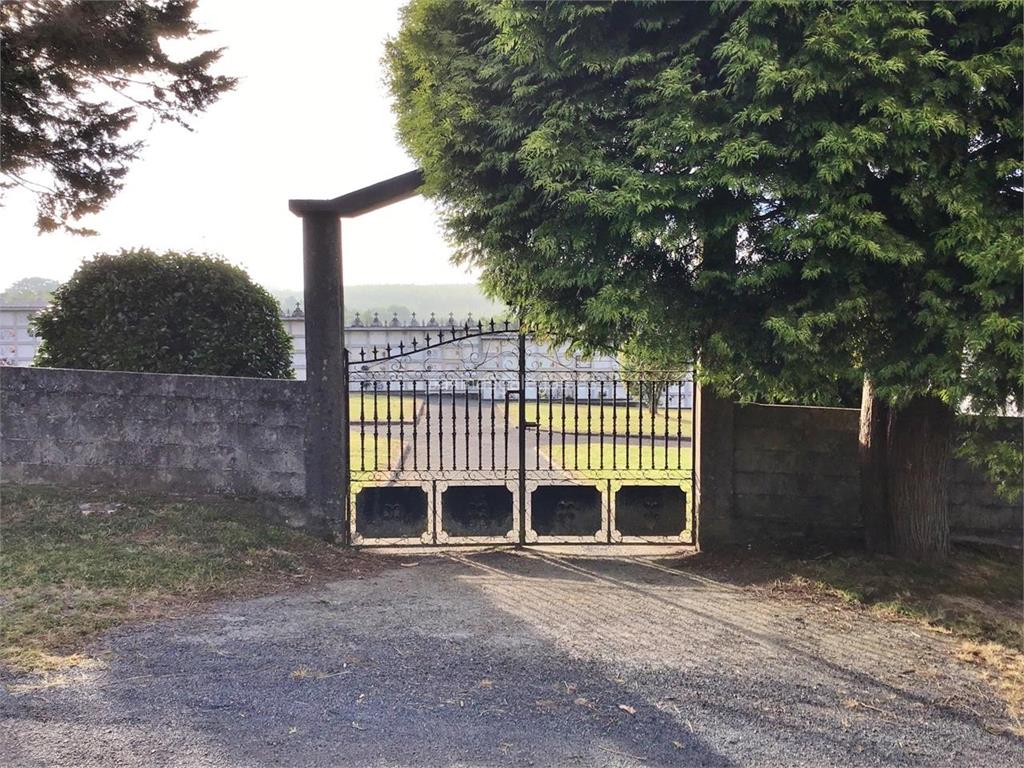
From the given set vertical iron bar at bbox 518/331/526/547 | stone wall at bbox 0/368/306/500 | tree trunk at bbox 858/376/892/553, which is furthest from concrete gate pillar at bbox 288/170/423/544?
tree trunk at bbox 858/376/892/553

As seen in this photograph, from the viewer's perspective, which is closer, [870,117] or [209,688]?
[209,688]

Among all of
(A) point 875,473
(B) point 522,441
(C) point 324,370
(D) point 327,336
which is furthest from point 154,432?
(A) point 875,473

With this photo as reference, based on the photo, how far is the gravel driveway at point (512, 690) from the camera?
9.66ft

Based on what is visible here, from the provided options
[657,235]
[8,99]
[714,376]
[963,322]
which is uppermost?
[8,99]

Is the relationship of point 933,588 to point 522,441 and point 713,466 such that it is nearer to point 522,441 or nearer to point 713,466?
point 713,466

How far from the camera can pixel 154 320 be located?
263 inches

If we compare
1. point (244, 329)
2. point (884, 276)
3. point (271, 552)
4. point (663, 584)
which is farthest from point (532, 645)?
point (244, 329)

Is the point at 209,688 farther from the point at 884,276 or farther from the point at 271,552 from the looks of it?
the point at 884,276

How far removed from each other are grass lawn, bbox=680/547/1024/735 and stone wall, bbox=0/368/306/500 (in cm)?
374

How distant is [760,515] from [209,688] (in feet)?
15.0

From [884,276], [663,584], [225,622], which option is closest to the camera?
[884,276]

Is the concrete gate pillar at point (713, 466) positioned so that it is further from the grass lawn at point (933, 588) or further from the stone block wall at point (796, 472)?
the grass lawn at point (933, 588)

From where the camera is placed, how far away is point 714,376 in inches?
196

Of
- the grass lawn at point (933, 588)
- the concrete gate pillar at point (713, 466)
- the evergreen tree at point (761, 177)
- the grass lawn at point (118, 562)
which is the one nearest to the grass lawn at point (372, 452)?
the grass lawn at point (118, 562)
